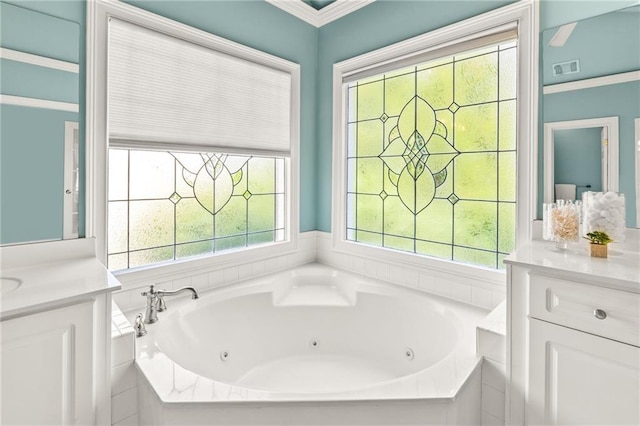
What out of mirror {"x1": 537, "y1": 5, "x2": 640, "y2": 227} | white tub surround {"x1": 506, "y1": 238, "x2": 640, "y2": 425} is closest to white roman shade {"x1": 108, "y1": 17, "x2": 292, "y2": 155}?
mirror {"x1": 537, "y1": 5, "x2": 640, "y2": 227}

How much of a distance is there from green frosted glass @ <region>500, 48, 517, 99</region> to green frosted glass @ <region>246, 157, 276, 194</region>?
163 centimetres

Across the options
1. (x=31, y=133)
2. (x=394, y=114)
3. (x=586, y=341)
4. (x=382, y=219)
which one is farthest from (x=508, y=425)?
(x=31, y=133)

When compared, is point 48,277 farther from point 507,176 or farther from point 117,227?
point 507,176

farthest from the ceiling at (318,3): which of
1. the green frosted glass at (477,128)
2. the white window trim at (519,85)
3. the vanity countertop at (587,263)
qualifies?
the vanity countertop at (587,263)

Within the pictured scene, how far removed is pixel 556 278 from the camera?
1.21 metres

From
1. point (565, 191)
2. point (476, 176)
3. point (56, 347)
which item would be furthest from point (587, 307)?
point (56, 347)

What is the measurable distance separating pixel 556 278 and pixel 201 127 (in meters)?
1.98

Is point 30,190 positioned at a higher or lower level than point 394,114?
lower

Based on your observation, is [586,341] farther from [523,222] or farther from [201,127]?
[201,127]

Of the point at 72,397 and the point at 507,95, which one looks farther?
the point at 507,95

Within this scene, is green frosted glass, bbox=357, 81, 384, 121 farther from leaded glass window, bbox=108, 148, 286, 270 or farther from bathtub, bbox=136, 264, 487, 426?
bathtub, bbox=136, 264, 487, 426

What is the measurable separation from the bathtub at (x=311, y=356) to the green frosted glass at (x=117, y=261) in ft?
1.16

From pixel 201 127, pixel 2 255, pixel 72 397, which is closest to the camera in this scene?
pixel 72 397

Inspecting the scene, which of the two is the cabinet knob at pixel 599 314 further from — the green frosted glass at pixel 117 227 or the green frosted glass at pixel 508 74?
the green frosted glass at pixel 117 227
